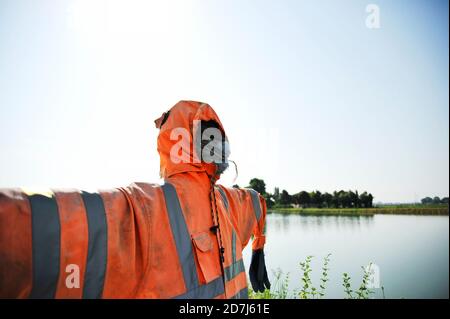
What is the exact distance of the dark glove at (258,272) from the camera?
108 inches

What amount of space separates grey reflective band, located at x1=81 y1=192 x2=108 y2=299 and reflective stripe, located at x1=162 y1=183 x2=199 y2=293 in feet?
1.35

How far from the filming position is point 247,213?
102 inches

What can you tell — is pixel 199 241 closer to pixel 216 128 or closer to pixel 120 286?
pixel 120 286

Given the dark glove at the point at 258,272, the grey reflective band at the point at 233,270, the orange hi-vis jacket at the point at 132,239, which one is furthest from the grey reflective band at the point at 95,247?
the dark glove at the point at 258,272

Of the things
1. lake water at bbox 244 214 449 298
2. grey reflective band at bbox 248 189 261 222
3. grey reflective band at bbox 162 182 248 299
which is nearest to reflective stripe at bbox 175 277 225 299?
grey reflective band at bbox 162 182 248 299

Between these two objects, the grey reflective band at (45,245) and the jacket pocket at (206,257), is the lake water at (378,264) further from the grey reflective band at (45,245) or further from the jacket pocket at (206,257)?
the grey reflective band at (45,245)

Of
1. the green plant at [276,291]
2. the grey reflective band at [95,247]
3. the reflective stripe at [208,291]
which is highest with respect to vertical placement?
the grey reflective band at [95,247]

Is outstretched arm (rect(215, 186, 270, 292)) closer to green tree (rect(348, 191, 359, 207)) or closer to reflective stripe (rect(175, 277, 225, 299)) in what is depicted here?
reflective stripe (rect(175, 277, 225, 299))

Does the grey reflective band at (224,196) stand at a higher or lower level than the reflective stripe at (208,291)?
higher

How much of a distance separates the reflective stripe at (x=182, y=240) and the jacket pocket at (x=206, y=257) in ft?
0.13

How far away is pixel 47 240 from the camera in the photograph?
1.15 meters

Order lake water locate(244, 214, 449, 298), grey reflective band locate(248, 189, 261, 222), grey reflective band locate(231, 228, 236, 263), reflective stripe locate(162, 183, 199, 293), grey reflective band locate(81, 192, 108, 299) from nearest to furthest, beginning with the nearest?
grey reflective band locate(81, 192, 108, 299)
reflective stripe locate(162, 183, 199, 293)
grey reflective band locate(231, 228, 236, 263)
grey reflective band locate(248, 189, 261, 222)
lake water locate(244, 214, 449, 298)

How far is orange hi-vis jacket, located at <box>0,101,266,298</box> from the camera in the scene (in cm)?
111

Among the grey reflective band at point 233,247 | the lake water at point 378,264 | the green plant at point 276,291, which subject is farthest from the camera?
the lake water at point 378,264
